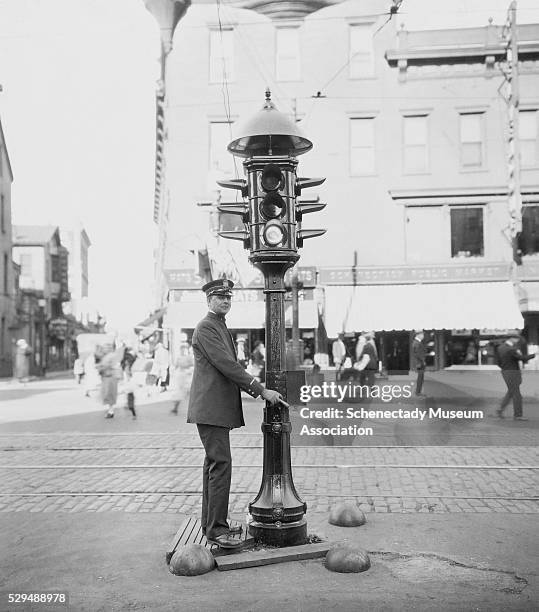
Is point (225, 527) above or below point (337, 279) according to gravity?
below

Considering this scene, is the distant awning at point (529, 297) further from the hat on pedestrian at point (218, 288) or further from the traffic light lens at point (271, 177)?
the hat on pedestrian at point (218, 288)

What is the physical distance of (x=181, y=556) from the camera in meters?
4.52

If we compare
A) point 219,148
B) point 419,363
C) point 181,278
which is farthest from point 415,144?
point 419,363

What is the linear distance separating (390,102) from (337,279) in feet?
19.8

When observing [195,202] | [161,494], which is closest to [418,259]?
[195,202]

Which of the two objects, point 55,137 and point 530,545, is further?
point 55,137

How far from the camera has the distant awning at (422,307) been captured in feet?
72.2

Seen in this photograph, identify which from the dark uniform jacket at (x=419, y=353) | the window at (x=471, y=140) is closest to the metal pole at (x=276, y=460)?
the dark uniform jacket at (x=419, y=353)

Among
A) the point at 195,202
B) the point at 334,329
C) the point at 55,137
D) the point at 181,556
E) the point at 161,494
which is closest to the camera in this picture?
the point at 181,556

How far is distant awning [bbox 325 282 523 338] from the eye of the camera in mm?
22000

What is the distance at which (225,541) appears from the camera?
4852 mm

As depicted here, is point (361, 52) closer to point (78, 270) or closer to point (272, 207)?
point (272, 207)

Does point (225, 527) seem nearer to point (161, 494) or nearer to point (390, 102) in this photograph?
point (161, 494)

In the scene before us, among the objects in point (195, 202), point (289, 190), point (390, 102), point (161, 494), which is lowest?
point (161, 494)
